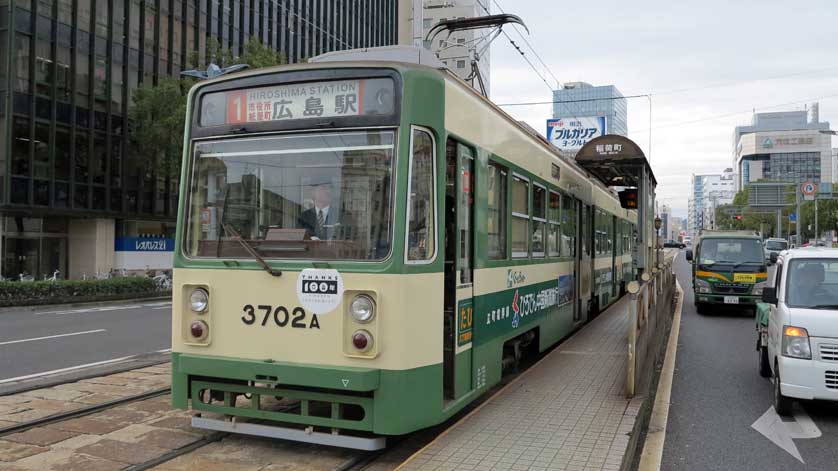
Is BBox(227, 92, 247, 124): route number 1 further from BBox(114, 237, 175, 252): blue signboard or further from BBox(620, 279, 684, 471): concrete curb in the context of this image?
BBox(114, 237, 175, 252): blue signboard

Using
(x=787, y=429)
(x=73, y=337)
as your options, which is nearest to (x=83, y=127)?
(x=73, y=337)

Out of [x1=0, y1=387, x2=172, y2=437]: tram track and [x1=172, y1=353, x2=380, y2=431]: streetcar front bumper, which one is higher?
[x1=172, y1=353, x2=380, y2=431]: streetcar front bumper

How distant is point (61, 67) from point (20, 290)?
11.8 metres

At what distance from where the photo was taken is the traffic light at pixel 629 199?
18.5 m

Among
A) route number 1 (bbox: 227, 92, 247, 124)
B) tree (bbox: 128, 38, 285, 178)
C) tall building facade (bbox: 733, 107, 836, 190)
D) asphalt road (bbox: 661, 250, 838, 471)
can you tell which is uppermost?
tall building facade (bbox: 733, 107, 836, 190)

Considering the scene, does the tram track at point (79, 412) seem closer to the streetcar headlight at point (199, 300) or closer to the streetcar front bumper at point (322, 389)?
the streetcar front bumper at point (322, 389)

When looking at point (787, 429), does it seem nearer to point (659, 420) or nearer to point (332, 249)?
point (659, 420)

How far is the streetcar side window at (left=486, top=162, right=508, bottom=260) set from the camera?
683cm

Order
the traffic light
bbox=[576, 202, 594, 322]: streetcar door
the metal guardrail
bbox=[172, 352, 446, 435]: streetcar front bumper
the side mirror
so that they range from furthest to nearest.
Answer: the traffic light < bbox=[576, 202, 594, 322]: streetcar door < the side mirror < the metal guardrail < bbox=[172, 352, 446, 435]: streetcar front bumper

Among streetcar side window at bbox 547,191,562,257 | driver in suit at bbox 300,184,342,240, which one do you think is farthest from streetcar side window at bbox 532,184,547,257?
driver in suit at bbox 300,184,342,240

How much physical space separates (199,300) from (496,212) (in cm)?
306

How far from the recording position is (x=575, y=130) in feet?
177

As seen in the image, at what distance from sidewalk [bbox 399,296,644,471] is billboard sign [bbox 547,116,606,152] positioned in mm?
46061

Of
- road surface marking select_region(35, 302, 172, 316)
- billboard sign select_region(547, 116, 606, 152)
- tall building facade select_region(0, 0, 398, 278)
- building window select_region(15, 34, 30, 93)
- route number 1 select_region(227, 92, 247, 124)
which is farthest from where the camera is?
billboard sign select_region(547, 116, 606, 152)
